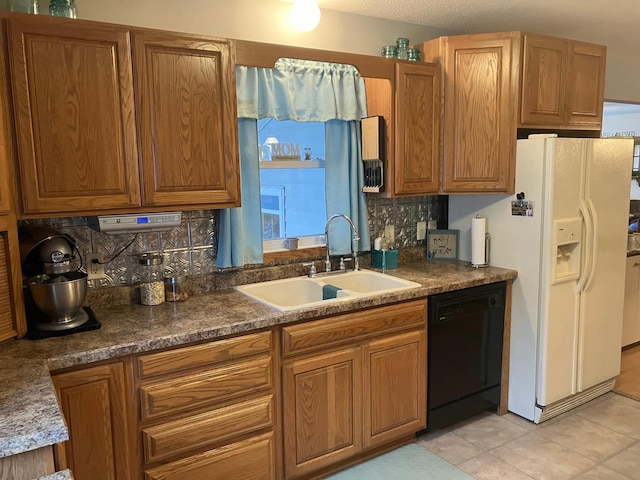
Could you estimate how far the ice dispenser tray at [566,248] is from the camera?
2832 millimetres

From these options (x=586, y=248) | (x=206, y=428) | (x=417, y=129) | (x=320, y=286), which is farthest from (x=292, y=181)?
(x=586, y=248)

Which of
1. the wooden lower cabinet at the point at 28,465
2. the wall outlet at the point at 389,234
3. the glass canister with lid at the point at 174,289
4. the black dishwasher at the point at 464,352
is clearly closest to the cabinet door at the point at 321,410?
the black dishwasher at the point at 464,352

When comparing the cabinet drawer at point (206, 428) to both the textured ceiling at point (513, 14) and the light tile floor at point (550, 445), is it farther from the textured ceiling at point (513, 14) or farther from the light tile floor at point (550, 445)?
the textured ceiling at point (513, 14)

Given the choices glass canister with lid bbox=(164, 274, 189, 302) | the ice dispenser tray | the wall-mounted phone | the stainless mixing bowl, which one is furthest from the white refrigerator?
the stainless mixing bowl

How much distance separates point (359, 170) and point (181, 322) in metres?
1.48

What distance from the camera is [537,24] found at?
3.28 m

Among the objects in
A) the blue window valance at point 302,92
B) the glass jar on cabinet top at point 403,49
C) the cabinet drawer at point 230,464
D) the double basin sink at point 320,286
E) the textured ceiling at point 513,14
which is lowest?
the cabinet drawer at point 230,464

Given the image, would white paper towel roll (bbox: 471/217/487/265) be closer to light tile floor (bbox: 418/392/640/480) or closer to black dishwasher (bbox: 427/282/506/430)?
black dishwasher (bbox: 427/282/506/430)

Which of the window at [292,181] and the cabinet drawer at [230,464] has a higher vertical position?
the window at [292,181]

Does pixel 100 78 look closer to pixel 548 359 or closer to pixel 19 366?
pixel 19 366

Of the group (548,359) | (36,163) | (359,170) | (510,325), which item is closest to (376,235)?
(359,170)

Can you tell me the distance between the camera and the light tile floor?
2.51 metres

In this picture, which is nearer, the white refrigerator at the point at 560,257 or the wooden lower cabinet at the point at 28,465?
the wooden lower cabinet at the point at 28,465

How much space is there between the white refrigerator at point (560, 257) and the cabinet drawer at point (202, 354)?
5.46 feet
